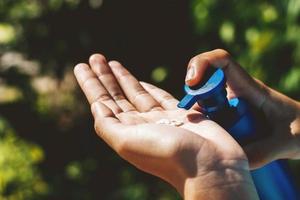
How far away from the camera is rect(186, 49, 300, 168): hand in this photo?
177 centimetres

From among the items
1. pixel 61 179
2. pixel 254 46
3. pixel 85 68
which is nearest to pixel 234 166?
pixel 85 68

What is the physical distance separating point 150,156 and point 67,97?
2.51m

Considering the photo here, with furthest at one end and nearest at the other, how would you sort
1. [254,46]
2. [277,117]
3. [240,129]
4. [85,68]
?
[254,46] < [85,68] < [277,117] < [240,129]

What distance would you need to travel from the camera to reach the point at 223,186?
1549 millimetres

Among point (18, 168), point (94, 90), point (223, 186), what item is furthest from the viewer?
point (18, 168)

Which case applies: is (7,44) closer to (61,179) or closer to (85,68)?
(61,179)

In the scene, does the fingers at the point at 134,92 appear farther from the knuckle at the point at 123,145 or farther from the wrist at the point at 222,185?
the wrist at the point at 222,185

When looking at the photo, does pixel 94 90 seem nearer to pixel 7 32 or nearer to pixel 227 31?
pixel 227 31

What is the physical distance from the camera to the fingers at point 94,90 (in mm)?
1893

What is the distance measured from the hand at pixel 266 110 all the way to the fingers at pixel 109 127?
9.2 inches

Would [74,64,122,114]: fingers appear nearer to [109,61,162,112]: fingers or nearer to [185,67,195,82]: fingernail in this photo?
[109,61,162,112]: fingers

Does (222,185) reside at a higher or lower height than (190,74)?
lower

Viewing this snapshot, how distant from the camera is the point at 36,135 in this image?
3664mm

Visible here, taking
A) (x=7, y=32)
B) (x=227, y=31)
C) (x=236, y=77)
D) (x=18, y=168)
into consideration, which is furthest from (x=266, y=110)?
(x=7, y=32)
